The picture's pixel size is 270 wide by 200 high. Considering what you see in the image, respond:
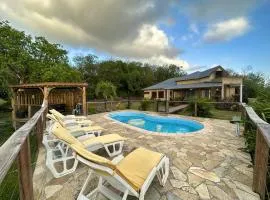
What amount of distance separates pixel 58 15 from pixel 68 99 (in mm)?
6020

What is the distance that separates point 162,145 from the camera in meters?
5.06

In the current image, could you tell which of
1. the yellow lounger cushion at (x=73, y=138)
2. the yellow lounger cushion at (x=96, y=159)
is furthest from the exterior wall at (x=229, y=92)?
the yellow lounger cushion at (x=96, y=159)

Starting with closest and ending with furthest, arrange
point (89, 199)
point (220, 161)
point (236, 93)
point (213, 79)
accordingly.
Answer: point (89, 199) < point (220, 161) < point (236, 93) < point (213, 79)

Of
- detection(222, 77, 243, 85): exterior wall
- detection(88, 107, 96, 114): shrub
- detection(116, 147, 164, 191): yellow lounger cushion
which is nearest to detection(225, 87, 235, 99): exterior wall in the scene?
detection(222, 77, 243, 85): exterior wall

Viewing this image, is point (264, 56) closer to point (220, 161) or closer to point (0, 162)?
point (220, 161)

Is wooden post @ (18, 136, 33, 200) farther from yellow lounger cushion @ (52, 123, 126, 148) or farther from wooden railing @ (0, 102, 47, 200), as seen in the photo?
yellow lounger cushion @ (52, 123, 126, 148)

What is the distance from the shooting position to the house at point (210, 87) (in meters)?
18.9

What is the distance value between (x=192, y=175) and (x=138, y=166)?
1270mm

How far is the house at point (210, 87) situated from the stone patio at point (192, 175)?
44.0ft

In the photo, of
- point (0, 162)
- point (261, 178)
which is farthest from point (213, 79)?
point (0, 162)

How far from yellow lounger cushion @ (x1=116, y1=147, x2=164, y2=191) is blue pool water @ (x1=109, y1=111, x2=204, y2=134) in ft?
16.0

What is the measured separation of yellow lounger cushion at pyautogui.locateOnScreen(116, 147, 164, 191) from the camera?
231cm

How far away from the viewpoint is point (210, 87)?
19703 mm

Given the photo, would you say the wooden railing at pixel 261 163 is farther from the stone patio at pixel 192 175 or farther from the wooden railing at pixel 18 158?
the wooden railing at pixel 18 158
